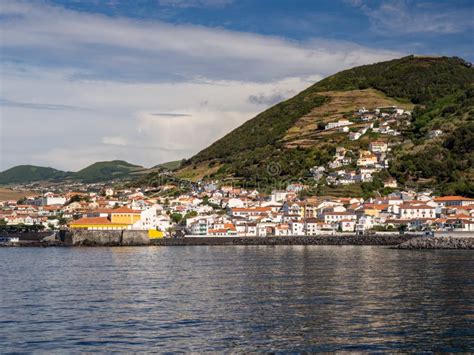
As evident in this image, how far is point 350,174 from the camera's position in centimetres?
12888

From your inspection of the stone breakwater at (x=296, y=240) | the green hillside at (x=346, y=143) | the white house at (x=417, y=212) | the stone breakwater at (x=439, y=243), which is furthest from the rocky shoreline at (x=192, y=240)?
the green hillside at (x=346, y=143)

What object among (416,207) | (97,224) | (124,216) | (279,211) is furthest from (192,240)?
(416,207)

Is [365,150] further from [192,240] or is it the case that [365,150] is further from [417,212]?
[192,240]

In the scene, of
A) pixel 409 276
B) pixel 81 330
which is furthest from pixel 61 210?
pixel 81 330

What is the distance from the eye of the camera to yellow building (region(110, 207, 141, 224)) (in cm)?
10319

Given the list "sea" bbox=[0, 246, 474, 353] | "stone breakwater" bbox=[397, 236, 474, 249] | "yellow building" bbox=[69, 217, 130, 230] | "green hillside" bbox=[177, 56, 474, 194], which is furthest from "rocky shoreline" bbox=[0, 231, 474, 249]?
"sea" bbox=[0, 246, 474, 353]

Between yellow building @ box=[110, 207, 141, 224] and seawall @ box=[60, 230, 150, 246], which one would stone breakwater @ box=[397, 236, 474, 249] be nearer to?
seawall @ box=[60, 230, 150, 246]

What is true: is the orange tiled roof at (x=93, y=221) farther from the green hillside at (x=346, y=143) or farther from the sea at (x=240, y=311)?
the sea at (x=240, y=311)

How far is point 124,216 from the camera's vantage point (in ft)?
340

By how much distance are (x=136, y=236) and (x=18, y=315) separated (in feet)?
230

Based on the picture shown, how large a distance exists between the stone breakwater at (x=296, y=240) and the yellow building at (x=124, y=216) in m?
8.33

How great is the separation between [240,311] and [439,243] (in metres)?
55.9

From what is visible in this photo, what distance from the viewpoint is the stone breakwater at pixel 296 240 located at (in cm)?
8653

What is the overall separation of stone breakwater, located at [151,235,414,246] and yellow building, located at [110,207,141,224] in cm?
833
